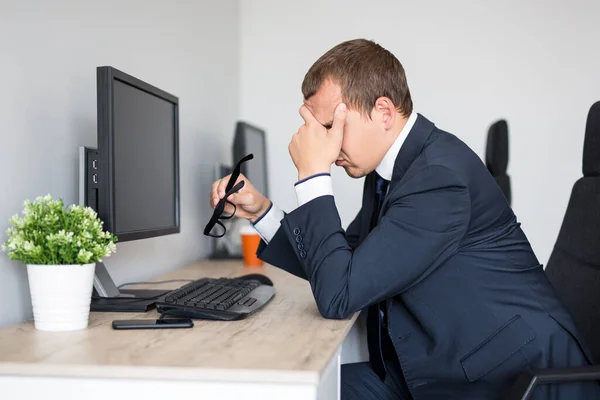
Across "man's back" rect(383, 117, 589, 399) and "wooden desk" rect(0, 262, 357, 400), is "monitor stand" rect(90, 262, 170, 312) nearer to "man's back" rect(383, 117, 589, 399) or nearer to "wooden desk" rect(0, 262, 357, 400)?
"wooden desk" rect(0, 262, 357, 400)

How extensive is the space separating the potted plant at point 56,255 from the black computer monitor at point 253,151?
1345 millimetres

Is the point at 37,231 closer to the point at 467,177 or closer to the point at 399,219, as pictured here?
the point at 399,219

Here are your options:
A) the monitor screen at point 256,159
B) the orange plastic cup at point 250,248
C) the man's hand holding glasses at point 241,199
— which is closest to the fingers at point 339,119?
the man's hand holding glasses at point 241,199

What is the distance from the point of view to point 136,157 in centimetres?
149

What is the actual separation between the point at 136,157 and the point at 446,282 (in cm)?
70

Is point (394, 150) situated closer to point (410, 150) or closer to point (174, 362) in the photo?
point (410, 150)

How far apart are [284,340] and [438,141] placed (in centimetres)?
54

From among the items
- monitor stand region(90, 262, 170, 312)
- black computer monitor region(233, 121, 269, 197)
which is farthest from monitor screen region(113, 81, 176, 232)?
black computer monitor region(233, 121, 269, 197)

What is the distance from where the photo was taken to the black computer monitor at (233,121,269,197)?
2.49m

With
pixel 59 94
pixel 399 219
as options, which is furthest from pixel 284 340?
pixel 59 94

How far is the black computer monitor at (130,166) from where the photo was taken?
1312 mm

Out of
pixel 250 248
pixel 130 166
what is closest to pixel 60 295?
pixel 130 166

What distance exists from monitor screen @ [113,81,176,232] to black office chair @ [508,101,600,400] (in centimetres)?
97

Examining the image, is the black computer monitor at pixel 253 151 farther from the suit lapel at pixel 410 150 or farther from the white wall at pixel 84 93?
the suit lapel at pixel 410 150
